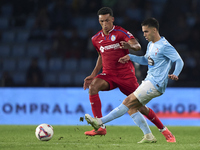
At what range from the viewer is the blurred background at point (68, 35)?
11609mm

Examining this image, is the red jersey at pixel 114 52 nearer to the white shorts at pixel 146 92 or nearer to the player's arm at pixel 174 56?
the white shorts at pixel 146 92

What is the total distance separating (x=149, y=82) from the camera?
18.5 ft

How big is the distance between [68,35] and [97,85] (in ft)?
23.8

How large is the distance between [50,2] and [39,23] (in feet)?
4.77

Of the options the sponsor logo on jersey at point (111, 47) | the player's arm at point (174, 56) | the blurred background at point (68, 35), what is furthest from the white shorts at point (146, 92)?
the blurred background at point (68, 35)

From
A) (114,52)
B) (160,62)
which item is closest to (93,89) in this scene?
(114,52)

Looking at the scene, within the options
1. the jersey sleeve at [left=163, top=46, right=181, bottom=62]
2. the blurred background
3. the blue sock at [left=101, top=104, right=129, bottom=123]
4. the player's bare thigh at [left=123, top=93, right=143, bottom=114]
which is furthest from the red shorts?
the blurred background

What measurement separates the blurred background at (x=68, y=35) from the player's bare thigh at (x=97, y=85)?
4426mm

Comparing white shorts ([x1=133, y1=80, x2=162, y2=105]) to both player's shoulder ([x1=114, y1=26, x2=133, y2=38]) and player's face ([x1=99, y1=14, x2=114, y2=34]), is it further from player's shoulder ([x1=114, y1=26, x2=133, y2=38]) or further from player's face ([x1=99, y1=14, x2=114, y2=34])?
player's face ([x1=99, y1=14, x2=114, y2=34])

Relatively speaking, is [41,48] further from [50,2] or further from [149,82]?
[149,82]

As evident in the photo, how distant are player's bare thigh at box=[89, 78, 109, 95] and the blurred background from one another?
14.5 feet

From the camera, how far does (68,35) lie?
1338 centimetres

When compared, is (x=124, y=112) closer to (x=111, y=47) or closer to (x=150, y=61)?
(x=150, y=61)

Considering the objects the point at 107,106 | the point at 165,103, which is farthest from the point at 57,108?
the point at 165,103
